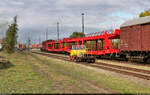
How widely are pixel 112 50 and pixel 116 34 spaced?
7.26ft

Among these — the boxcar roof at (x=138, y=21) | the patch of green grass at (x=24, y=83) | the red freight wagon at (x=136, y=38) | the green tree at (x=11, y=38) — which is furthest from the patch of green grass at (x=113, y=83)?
the green tree at (x=11, y=38)

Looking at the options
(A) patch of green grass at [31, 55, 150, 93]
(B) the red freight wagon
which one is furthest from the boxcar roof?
(A) patch of green grass at [31, 55, 150, 93]

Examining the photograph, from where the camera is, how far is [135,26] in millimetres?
18984

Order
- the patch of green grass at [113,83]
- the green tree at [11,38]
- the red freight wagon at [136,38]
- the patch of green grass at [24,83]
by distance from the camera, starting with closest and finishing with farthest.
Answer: the patch of green grass at [24,83], the patch of green grass at [113,83], the red freight wagon at [136,38], the green tree at [11,38]

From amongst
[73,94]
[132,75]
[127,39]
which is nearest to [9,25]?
[127,39]

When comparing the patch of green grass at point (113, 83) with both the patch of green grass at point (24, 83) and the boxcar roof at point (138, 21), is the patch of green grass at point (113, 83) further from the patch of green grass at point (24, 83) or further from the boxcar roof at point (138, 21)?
the boxcar roof at point (138, 21)

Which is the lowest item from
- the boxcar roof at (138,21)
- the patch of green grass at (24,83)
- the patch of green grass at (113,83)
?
A: the patch of green grass at (113,83)

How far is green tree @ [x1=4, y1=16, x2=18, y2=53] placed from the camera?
105 feet

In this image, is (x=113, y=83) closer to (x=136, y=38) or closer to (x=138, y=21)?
(x=136, y=38)

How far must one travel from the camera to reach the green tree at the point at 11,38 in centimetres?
3191

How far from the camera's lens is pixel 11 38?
32.3 m

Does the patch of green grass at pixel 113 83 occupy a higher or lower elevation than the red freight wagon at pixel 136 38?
lower

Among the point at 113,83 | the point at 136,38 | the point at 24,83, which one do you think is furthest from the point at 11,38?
the point at 113,83

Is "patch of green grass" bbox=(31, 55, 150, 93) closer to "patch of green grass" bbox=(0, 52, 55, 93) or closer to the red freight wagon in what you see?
"patch of green grass" bbox=(0, 52, 55, 93)
